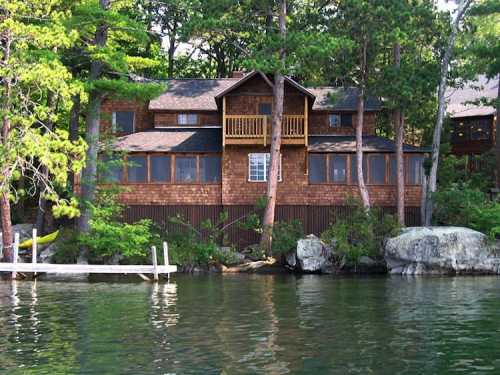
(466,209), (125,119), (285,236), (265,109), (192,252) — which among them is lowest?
(192,252)

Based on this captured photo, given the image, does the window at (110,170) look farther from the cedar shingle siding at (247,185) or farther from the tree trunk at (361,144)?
the tree trunk at (361,144)

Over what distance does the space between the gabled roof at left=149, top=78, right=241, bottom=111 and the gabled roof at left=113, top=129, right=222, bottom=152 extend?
4.40 ft

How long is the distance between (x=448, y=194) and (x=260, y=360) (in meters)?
26.0

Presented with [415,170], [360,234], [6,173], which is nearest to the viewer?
[6,173]

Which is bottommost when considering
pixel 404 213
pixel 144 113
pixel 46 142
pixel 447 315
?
pixel 447 315

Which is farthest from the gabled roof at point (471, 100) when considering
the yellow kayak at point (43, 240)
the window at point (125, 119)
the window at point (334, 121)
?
the yellow kayak at point (43, 240)

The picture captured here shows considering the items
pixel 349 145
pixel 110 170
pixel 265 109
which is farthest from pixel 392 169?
pixel 110 170

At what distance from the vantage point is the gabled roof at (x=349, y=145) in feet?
135

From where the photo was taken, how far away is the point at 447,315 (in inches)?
829

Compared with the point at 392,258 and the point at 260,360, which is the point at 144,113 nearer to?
the point at 392,258

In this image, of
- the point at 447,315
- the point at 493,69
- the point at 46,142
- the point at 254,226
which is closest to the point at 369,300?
the point at 447,315

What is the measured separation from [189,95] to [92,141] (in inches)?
380

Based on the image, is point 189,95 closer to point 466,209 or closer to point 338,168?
point 338,168

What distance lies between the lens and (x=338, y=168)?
135 feet
